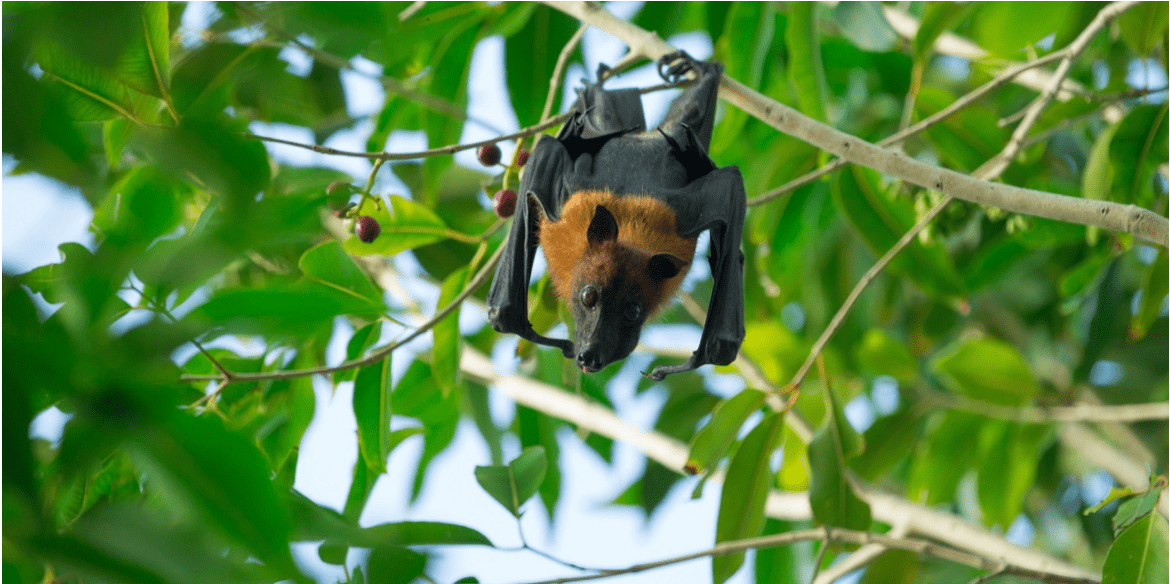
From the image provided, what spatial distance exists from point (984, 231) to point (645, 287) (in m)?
3.84

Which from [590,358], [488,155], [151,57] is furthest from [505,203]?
[151,57]

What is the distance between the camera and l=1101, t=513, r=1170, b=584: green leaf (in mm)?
2635

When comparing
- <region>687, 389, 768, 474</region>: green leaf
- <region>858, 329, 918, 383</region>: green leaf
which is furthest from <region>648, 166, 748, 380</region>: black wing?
<region>858, 329, 918, 383</region>: green leaf

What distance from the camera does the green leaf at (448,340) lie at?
11.3 ft

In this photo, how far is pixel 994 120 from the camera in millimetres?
4266

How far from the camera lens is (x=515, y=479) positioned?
3049mm

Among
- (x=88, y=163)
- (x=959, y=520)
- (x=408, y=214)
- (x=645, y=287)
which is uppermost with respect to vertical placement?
(x=408, y=214)

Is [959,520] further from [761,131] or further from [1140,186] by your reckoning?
[761,131]

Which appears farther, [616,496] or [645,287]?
[616,496]

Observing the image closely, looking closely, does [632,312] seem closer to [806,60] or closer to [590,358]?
[590,358]

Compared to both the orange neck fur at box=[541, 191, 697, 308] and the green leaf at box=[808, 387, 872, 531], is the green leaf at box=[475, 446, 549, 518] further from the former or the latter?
the green leaf at box=[808, 387, 872, 531]

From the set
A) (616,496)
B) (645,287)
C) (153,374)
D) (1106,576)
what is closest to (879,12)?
(645,287)

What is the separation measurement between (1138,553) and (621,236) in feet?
6.33

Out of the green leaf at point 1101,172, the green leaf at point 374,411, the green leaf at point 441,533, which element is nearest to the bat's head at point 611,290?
the green leaf at point 441,533
